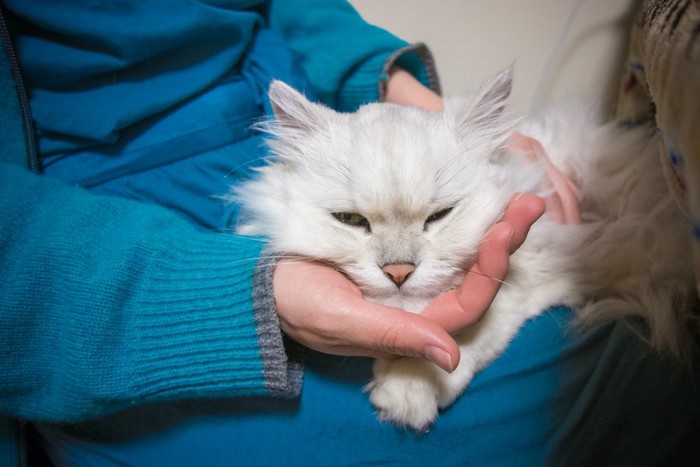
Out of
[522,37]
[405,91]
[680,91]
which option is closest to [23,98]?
[405,91]

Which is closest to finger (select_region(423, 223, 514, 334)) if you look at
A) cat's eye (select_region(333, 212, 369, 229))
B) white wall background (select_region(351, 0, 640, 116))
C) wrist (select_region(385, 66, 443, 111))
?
cat's eye (select_region(333, 212, 369, 229))

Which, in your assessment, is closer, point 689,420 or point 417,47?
point 689,420

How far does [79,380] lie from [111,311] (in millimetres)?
146

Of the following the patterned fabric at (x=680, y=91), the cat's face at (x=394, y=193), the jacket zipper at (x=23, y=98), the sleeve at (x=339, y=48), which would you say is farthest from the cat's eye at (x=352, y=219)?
the jacket zipper at (x=23, y=98)

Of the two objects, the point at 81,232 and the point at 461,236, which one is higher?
the point at 461,236

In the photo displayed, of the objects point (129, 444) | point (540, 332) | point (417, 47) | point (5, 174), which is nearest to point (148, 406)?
point (129, 444)

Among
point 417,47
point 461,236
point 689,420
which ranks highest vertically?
point 417,47

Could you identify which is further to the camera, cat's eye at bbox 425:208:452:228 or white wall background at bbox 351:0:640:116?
white wall background at bbox 351:0:640:116

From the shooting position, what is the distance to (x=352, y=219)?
874 millimetres

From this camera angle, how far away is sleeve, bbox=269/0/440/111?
1.37 metres

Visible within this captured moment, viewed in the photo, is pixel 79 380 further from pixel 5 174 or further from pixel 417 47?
pixel 417 47

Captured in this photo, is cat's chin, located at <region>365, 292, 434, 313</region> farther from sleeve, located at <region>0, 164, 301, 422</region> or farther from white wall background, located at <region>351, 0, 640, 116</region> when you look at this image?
white wall background, located at <region>351, 0, 640, 116</region>

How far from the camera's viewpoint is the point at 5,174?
920 mm

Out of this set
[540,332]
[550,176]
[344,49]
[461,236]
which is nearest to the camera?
[461,236]
